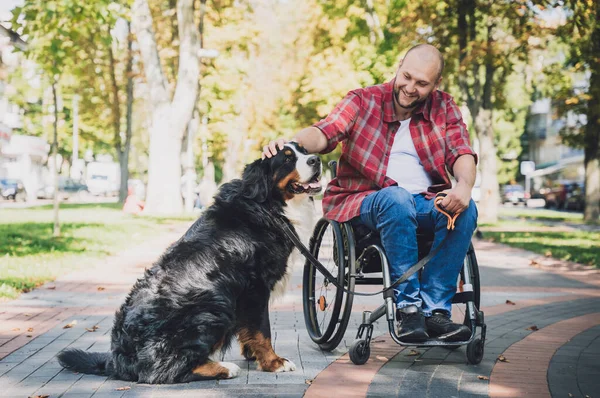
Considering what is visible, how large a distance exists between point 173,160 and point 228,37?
7.83m

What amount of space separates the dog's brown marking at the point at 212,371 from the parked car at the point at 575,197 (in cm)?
3970

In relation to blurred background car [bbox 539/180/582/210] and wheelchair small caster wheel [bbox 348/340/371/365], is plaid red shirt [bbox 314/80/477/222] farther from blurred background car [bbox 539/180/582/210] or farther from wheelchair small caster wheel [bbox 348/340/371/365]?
blurred background car [bbox 539/180/582/210]

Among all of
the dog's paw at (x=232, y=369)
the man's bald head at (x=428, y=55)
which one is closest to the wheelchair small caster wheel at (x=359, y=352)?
the dog's paw at (x=232, y=369)

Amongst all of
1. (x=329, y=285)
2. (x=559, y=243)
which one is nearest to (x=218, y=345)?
(x=329, y=285)

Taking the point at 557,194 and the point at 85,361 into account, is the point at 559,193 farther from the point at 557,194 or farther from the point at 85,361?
the point at 85,361

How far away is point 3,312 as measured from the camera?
6957 millimetres

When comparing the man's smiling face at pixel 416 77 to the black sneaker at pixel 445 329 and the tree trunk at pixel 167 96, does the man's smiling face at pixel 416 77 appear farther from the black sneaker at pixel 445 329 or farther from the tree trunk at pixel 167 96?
the tree trunk at pixel 167 96

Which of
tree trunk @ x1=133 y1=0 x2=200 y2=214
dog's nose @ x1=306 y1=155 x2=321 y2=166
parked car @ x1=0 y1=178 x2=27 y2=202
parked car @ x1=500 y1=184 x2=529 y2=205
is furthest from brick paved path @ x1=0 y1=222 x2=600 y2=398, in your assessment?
parked car @ x1=500 y1=184 x2=529 y2=205

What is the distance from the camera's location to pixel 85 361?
448cm

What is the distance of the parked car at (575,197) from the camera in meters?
41.5

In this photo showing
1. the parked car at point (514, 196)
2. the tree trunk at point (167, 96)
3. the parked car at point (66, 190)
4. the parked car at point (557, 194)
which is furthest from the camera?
the parked car at point (514, 196)

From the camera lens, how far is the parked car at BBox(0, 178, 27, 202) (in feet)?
152

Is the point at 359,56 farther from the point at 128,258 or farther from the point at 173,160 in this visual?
the point at 128,258

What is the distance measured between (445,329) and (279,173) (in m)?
1.29
